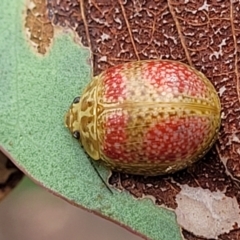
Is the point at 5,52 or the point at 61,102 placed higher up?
the point at 5,52

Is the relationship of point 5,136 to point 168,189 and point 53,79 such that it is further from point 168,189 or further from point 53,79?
point 168,189

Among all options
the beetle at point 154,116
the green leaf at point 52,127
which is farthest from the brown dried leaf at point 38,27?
the beetle at point 154,116

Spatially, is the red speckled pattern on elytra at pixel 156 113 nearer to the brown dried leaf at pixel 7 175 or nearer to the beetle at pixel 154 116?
the beetle at pixel 154 116

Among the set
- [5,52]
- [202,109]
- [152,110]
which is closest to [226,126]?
[202,109]

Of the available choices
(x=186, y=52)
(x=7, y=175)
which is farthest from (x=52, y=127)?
(x=186, y=52)

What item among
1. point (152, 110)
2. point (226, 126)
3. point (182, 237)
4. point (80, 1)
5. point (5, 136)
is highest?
point (80, 1)

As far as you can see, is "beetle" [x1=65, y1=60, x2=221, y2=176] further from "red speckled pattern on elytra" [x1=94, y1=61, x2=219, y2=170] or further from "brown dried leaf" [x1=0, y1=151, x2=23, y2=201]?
"brown dried leaf" [x1=0, y1=151, x2=23, y2=201]

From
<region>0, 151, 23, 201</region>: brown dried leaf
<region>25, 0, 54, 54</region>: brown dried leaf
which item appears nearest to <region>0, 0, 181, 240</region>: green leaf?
<region>25, 0, 54, 54</region>: brown dried leaf

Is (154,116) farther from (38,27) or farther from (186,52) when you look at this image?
(38,27)
